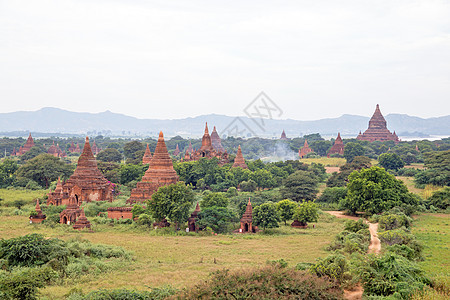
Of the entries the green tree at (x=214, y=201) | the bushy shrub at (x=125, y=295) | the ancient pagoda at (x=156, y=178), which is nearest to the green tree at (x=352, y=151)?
the ancient pagoda at (x=156, y=178)

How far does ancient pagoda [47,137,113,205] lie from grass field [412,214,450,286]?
27.5m

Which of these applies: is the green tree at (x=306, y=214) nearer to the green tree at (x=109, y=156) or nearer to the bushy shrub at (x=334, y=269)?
the bushy shrub at (x=334, y=269)

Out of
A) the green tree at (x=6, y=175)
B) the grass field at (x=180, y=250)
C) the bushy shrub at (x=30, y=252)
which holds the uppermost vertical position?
the green tree at (x=6, y=175)

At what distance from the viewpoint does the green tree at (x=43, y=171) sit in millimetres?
56438

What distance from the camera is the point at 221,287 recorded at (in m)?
15.8

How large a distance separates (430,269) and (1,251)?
20474 millimetres

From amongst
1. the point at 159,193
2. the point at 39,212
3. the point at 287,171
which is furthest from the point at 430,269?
the point at 287,171

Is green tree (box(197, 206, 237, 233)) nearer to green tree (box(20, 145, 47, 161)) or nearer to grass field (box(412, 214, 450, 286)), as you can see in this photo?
grass field (box(412, 214, 450, 286))

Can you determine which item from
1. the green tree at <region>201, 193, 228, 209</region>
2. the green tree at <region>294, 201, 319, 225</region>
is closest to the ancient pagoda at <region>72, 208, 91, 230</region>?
the green tree at <region>201, 193, 228, 209</region>

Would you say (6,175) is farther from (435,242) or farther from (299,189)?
(435,242)

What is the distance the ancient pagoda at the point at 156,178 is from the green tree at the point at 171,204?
9.59m

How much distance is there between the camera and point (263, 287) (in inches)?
626

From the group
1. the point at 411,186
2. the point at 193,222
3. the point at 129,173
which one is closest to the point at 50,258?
the point at 193,222

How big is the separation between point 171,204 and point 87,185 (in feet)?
45.5
